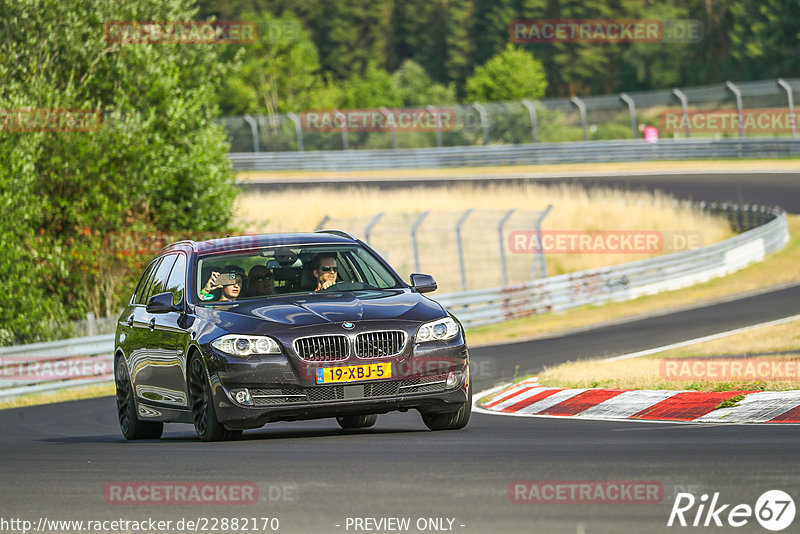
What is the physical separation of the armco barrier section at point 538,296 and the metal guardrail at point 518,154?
13739 millimetres

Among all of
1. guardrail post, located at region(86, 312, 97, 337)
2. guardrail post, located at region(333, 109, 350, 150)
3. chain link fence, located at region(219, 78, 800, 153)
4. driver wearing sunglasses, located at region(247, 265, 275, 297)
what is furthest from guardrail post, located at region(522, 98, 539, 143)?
driver wearing sunglasses, located at region(247, 265, 275, 297)

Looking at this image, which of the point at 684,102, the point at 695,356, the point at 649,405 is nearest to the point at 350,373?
the point at 649,405

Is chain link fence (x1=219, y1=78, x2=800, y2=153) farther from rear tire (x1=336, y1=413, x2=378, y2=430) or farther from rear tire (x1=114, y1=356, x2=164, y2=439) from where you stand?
rear tire (x1=114, y1=356, x2=164, y2=439)

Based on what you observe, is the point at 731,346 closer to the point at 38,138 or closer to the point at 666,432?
the point at 666,432

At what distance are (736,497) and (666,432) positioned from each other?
9.24 feet

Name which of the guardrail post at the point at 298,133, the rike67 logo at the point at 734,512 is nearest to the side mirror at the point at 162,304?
the rike67 logo at the point at 734,512

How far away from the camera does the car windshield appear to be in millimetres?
10070

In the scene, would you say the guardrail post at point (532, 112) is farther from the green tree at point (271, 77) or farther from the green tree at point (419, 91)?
the green tree at point (419, 91)

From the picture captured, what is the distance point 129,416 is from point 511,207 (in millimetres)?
30460

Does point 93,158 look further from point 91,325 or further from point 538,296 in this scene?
point 538,296

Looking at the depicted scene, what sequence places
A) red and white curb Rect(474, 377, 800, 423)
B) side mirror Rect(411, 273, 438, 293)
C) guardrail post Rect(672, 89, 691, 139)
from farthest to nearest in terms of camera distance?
guardrail post Rect(672, 89, 691, 139) < side mirror Rect(411, 273, 438, 293) < red and white curb Rect(474, 377, 800, 423)

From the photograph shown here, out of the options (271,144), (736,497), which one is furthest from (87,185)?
(271,144)

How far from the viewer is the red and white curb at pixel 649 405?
31.6 ft

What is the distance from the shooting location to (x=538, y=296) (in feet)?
95.4
